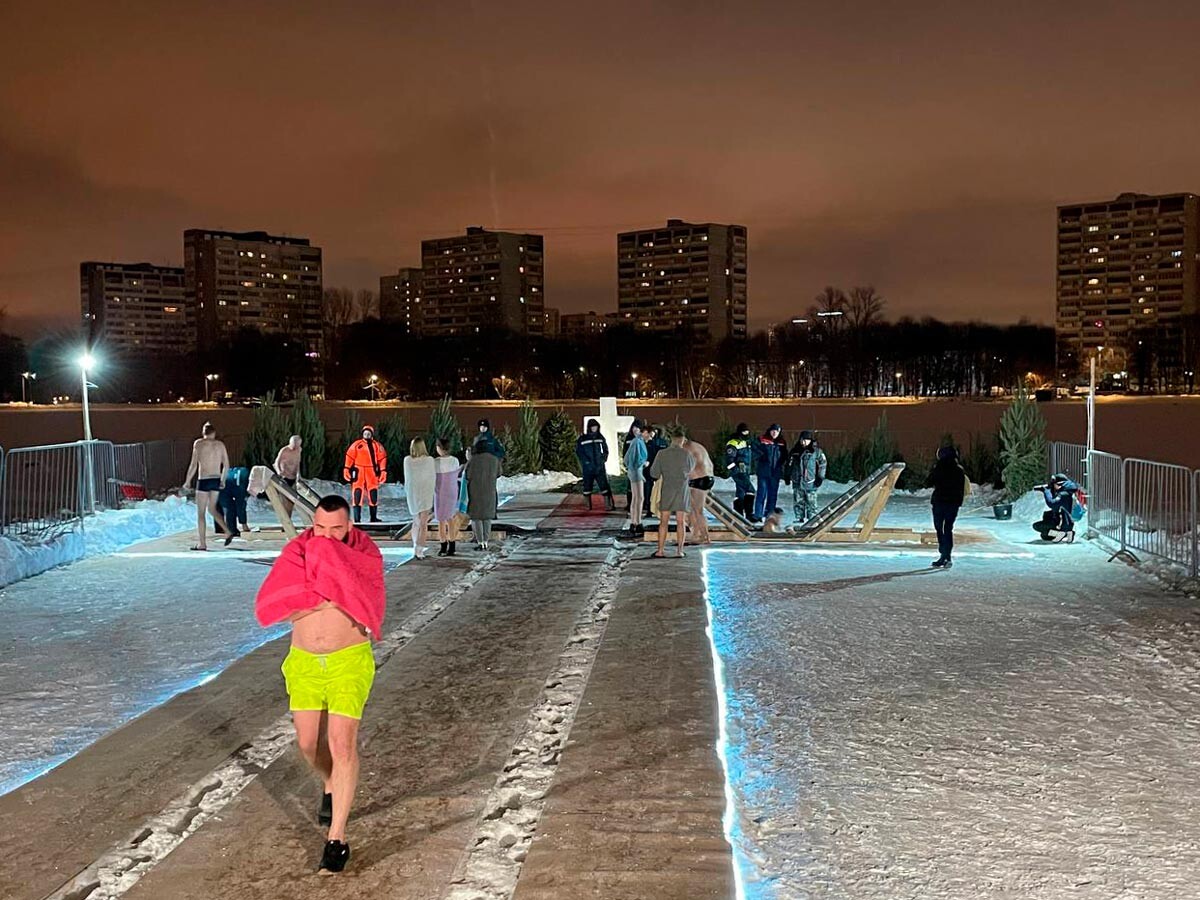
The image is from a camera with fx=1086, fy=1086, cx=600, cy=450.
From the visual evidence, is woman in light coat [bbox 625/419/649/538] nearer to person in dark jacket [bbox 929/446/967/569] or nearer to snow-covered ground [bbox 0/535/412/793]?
snow-covered ground [bbox 0/535/412/793]

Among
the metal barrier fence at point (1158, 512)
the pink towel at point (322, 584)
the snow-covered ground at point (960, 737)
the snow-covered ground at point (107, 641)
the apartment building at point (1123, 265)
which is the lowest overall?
the snow-covered ground at point (960, 737)

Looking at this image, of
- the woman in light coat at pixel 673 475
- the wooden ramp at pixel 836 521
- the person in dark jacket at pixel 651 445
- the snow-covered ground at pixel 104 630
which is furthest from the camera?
the person in dark jacket at pixel 651 445

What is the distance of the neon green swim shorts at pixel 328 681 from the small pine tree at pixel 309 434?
20.2 m

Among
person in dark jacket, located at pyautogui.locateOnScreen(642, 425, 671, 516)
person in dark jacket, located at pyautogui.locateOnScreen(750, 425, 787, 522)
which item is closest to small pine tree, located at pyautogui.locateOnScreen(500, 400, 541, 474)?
person in dark jacket, located at pyautogui.locateOnScreen(642, 425, 671, 516)

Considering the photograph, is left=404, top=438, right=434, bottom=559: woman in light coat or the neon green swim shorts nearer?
the neon green swim shorts

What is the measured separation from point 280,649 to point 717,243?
525 feet

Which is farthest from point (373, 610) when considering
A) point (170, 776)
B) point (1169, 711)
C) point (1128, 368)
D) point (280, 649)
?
point (1128, 368)

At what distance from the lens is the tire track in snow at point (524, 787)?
171 inches

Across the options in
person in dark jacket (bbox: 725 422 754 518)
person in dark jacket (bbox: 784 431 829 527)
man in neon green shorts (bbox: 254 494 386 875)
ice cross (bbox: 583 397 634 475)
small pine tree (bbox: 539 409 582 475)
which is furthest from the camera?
small pine tree (bbox: 539 409 582 475)

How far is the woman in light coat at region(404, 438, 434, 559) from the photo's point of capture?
12.9 metres

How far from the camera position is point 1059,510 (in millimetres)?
14719

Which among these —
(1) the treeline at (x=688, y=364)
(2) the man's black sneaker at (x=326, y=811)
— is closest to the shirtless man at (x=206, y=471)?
(2) the man's black sneaker at (x=326, y=811)

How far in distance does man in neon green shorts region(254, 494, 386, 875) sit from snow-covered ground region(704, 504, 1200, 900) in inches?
66.4

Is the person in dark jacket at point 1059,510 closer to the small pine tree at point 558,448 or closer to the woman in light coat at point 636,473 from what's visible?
the woman in light coat at point 636,473
